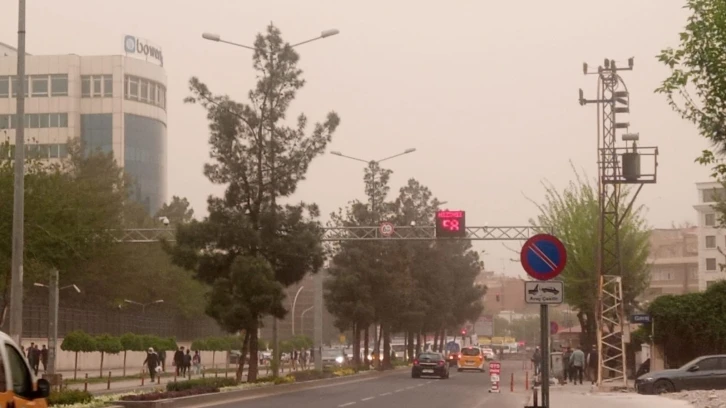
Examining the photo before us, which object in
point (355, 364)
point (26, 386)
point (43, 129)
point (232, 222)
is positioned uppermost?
point (43, 129)

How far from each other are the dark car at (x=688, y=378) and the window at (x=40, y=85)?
9024cm

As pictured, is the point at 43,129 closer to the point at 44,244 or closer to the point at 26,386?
the point at 44,244

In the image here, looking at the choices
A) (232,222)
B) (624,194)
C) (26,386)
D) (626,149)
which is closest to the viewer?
(26,386)

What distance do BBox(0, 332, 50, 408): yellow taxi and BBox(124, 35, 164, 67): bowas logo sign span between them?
114m

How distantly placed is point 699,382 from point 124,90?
90.3 meters

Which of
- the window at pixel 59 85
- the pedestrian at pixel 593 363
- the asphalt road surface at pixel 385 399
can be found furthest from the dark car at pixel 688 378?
the window at pixel 59 85

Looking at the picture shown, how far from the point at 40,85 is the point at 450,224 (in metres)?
74.5

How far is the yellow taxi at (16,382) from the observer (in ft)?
38.6

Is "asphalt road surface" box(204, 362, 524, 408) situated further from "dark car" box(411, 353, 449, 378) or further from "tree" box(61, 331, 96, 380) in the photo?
"tree" box(61, 331, 96, 380)

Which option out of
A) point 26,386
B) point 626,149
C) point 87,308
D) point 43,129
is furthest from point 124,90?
point 26,386

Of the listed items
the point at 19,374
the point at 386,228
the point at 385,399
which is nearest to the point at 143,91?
the point at 386,228

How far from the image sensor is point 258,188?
4616cm

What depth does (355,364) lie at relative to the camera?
7081 cm

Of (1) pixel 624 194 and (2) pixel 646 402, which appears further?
(1) pixel 624 194
